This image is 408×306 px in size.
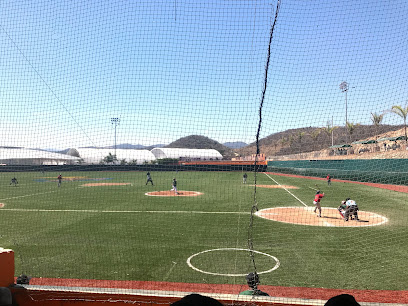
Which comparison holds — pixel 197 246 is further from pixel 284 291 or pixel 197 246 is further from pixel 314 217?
pixel 314 217

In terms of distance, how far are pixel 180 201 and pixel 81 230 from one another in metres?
7.81

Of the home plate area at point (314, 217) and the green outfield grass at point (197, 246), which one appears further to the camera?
the home plate area at point (314, 217)

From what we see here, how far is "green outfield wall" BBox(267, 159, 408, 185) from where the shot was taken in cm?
2080

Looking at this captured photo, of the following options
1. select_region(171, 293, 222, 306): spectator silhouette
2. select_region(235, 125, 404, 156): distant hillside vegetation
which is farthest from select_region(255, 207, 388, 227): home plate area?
select_region(171, 293, 222, 306): spectator silhouette

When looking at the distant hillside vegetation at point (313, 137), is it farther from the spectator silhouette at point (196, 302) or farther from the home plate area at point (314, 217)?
the spectator silhouette at point (196, 302)

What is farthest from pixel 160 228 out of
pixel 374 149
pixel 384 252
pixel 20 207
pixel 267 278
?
pixel 374 149

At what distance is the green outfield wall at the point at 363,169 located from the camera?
68.2 feet

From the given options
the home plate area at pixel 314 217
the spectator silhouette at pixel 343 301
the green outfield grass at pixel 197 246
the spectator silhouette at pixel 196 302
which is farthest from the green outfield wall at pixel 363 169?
the spectator silhouette at pixel 196 302

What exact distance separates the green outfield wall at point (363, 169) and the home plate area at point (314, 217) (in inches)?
329

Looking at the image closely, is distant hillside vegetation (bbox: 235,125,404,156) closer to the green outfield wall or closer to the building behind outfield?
the green outfield wall

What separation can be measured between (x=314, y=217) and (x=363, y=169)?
1422cm

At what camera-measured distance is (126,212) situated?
14750 millimetres

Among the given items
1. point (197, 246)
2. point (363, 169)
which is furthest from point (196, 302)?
point (363, 169)

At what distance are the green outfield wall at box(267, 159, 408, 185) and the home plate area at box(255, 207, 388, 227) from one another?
8.36m
